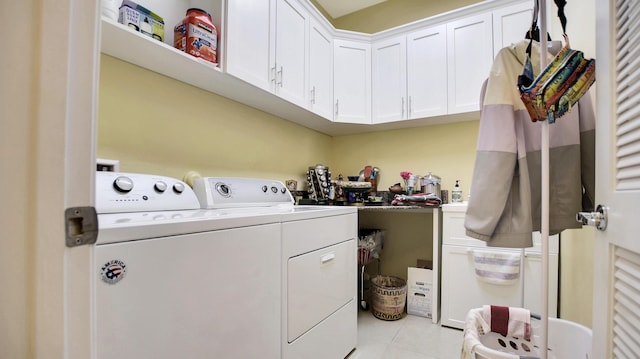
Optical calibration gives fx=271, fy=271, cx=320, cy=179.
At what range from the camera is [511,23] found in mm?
2062

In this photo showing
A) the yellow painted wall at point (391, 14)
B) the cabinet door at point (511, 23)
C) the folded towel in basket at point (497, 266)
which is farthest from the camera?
the yellow painted wall at point (391, 14)

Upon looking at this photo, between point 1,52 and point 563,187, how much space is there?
1.41 metres

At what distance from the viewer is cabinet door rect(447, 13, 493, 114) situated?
2148mm

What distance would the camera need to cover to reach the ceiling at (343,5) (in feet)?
9.32

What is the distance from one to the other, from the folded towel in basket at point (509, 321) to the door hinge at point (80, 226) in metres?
1.36

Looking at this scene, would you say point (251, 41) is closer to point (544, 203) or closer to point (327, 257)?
point (327, 257)

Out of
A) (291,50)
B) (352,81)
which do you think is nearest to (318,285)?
(291,50)

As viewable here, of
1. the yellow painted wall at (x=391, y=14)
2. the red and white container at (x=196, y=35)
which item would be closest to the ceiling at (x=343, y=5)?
the yellow painted wall at (x=391, y=14)

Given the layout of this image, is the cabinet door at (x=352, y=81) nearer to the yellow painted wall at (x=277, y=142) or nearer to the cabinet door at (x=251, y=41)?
the yellow painted wall at (x=277, y=142)

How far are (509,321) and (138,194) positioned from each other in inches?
64.2

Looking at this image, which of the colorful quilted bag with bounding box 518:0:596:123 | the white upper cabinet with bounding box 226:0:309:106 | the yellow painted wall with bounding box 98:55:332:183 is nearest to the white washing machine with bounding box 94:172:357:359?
the yellow painted wall with bounding box 98:55:332:183

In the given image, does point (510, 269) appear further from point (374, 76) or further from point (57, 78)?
point (57, 78)

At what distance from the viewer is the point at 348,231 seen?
172cm

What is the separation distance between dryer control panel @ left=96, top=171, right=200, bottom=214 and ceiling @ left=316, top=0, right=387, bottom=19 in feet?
8.38
